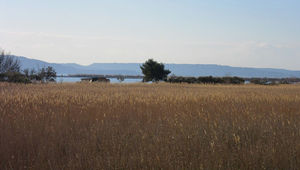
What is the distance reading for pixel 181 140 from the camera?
5605 millimetres

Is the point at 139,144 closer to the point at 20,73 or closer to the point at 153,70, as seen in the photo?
the point at 20,73

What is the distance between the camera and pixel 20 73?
35500 millimetres

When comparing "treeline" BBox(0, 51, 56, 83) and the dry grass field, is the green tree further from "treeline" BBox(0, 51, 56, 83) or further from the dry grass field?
the dry grass field

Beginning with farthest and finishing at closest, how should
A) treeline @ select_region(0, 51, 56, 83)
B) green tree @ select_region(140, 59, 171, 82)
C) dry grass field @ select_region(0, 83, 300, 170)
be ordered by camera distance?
green tree @ select_region(140, 59, 171, 82) < treeline @ select_region(0, 51, 56, 83) < dry grass field @ select_region(0, 83, 300, 170)

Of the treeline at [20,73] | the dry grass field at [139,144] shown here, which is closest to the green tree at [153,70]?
the treeline at [20,73]

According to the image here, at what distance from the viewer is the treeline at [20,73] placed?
1195 inches

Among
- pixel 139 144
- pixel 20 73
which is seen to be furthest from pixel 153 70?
pixel 139 144

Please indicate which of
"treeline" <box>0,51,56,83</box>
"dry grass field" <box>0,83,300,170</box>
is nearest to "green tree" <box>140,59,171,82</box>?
"treeline" <box>0,51,56,83</box>

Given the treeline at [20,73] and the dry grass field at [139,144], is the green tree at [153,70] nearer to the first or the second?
the treeline at [20,73]

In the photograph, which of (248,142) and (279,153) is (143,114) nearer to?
(248,142)

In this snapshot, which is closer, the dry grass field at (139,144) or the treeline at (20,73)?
the dry grass field at (139,144)

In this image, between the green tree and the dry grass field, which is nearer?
the dry grass field

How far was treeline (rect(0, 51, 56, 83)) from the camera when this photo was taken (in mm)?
30350

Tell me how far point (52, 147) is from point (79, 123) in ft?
6.06
